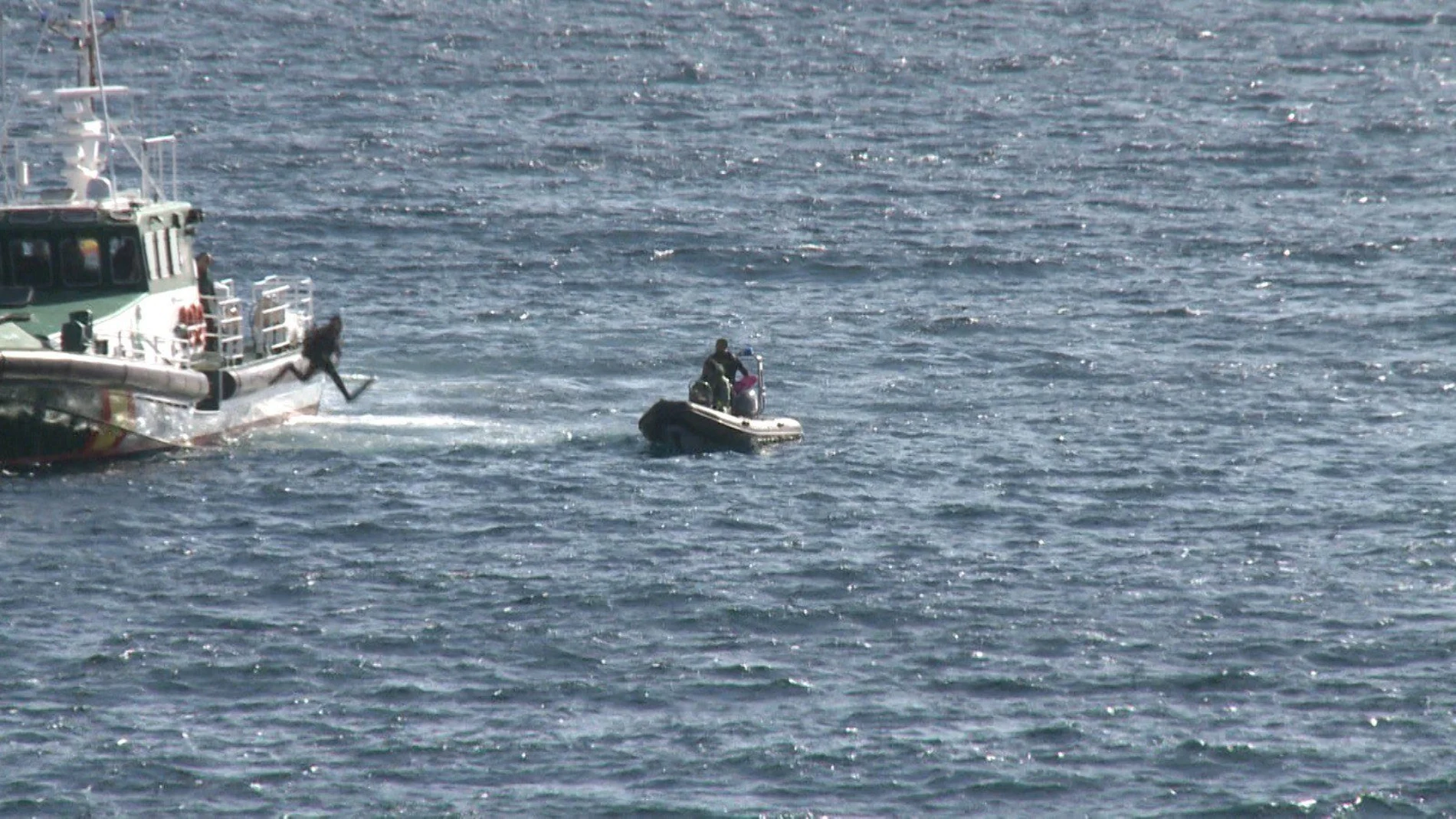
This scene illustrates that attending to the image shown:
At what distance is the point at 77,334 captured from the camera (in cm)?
3762

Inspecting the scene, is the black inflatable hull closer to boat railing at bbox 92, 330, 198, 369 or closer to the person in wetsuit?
the person in wetsuit

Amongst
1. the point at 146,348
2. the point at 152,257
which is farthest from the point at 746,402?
the point at 152,257

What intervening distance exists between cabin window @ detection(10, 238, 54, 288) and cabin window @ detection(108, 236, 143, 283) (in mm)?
1034

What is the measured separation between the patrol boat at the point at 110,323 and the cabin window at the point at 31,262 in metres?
0.02

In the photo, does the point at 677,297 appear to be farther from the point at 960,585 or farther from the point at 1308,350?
the point at 960,585

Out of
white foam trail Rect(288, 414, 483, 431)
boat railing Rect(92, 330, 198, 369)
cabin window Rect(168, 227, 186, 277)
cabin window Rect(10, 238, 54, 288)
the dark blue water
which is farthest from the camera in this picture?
white foam trail Rect(288, 414, 483, 431)

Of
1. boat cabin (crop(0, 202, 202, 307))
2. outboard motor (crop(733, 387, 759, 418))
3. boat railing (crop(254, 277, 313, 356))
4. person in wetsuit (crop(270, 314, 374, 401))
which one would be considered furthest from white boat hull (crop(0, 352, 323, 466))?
outboard motor (crop(733, 387, 759, 418))

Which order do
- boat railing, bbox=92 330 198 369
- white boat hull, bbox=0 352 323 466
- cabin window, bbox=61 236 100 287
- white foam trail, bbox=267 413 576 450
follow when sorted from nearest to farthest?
white boat hull, bbox=0 352 323 466 < boat railing, bbox=92 330 198 369 < cabin window, bbox=61 236 100 287 < white foam trail, bbox=267 413 576 450

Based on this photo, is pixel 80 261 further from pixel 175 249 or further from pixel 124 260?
pixel 175 249

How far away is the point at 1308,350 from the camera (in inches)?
1978

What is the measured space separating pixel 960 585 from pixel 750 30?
223 feet

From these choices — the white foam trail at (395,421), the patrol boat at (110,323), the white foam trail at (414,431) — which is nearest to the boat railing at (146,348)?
the patrol boat at (110,323)

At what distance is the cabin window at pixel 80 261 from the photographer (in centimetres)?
4025

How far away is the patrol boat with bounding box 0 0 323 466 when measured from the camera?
123 feet
